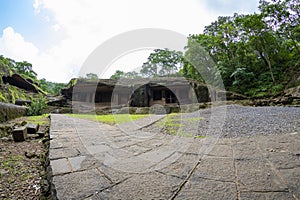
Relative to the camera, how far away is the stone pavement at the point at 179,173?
92cm

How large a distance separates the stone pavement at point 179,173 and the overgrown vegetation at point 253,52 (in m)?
13.8

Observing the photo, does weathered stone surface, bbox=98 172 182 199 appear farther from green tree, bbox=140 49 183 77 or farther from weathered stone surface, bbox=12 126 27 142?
green tree, bbox=140 49 183 77

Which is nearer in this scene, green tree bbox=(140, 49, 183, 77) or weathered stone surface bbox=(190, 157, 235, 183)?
weathered stone surface bbox=(190, 157, 235, 183)

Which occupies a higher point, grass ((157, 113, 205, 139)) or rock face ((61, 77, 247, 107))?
rock face ((61, 77, 247, 107))

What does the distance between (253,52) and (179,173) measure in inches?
774

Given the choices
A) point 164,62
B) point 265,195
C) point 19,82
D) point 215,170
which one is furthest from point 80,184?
point 164,62

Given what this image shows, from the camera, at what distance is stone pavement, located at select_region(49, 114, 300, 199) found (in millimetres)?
916

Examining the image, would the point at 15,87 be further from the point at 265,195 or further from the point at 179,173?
the point at 265,195

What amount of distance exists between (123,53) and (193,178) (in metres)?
2.96

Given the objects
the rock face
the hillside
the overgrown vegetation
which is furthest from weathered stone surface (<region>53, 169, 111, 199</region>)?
the overgrown vegetation

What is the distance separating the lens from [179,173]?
1.18 metres

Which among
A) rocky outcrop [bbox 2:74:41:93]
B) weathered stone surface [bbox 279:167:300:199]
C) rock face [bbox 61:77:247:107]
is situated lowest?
weathered stone surface [bbox 279:167:300:199]

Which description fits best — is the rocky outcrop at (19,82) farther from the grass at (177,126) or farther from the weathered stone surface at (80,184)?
the weathered stone surface at (80,184)

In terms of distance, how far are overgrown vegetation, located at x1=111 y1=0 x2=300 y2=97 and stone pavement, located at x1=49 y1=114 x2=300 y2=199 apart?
45.2 ft
